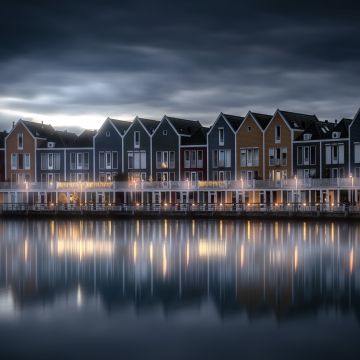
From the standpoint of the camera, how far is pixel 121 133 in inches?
3428

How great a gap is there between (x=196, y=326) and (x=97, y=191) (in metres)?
65.4

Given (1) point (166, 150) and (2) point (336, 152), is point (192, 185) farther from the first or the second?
(2) point (336, 152)

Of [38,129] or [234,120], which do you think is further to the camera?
[38,129]

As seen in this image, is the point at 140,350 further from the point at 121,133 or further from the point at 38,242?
the point at 121,133

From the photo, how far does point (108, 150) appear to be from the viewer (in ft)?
287

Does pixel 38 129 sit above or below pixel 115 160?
above

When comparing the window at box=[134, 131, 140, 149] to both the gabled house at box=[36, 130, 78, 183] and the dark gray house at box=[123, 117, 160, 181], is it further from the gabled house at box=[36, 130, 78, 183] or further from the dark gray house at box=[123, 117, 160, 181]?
the gabled house at box=[36, 130, 78, 183]

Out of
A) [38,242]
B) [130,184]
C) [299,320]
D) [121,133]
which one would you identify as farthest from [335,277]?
[121,133]

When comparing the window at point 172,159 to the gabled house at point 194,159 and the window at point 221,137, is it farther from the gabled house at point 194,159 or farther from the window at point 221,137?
the window at point 221,137

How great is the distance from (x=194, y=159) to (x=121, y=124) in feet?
35.7

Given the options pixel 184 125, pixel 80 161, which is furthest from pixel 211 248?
pixel 80 161

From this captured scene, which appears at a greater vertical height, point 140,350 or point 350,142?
point 350,142

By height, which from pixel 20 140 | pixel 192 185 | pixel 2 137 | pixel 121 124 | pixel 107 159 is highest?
pixel 121 124

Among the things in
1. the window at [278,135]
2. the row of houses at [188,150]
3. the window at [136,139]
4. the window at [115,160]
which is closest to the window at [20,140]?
the row of houses at [188,150]
